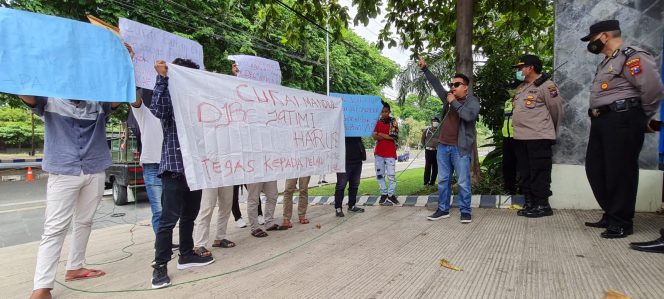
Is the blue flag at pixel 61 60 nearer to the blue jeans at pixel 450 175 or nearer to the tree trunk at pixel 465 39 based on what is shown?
the blue jeans at pixel 450 175

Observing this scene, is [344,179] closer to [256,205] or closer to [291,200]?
[291,200]

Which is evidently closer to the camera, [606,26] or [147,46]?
[606,26]

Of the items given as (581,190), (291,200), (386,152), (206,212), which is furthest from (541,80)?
(206,212)

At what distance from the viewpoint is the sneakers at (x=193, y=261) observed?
143 inches

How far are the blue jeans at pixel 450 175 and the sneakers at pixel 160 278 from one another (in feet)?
11.2

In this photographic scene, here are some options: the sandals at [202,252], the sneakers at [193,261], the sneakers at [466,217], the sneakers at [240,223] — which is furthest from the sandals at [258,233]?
the sneakers at [466,217]

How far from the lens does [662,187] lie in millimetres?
4859

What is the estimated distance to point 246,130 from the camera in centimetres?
406

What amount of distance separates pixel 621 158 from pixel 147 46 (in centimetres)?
469

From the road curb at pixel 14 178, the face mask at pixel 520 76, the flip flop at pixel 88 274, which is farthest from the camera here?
the road curb at pixel 14 178

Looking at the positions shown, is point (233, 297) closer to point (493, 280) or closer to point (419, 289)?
point (419, 289)

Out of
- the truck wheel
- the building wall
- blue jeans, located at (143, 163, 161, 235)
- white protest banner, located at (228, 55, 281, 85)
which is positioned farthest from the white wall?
the truck wheel

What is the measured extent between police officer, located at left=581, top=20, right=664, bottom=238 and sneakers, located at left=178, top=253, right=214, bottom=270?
373 cm

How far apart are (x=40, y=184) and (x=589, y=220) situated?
54.5 feet
